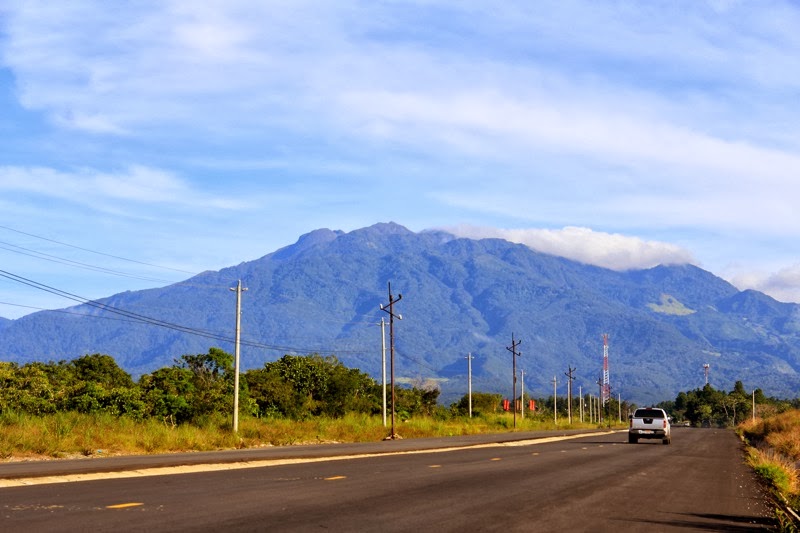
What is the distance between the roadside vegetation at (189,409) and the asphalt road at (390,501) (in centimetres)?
957

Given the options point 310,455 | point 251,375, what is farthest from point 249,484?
point 251,375

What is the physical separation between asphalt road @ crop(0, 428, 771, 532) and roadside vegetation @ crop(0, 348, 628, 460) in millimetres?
9575

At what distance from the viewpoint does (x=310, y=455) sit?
33219 millimetres

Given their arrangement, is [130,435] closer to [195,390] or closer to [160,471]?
[160,471]

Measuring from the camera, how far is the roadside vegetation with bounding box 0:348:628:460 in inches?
1363

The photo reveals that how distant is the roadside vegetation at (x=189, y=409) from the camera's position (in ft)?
114

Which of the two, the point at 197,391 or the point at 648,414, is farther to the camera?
the point at 197,391

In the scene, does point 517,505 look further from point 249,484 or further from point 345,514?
point 249,484

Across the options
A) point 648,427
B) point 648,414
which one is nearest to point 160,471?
point 648,427

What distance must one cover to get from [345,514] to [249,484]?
5.59m

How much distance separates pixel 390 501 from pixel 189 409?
39391 mm

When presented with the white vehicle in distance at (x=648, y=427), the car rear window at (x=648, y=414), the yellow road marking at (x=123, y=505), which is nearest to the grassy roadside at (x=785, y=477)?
the white vehicle in distance at (x=648, y=427)

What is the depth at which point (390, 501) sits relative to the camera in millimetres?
17047

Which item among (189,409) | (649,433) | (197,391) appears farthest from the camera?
(197,391)
